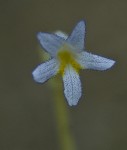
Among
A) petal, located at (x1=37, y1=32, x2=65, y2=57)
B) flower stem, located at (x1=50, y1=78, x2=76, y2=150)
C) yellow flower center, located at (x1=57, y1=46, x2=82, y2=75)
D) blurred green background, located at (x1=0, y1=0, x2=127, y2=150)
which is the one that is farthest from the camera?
blurred green background, located at (x1=0, y1=0, x2=127, y2=150)

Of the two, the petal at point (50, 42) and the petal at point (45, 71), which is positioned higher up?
the petal at point (50, 42)

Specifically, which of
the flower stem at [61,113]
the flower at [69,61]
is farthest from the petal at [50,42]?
the flower stem at [61,113]

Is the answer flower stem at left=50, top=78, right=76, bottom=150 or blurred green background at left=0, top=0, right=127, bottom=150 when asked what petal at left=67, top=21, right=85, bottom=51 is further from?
blurred green background at left=0, top=0, right=127, bottom=150

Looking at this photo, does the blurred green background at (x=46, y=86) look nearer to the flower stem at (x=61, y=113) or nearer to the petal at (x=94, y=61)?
the flower stem at (x=61, y=113)

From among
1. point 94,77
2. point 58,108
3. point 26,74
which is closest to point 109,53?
point 94,77

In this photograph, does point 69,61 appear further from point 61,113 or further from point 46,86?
point 46,86

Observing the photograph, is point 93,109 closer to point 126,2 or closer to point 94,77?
point 94,77

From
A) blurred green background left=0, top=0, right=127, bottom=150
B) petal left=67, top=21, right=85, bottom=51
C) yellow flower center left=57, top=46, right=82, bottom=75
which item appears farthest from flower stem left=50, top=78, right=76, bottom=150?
blurred green background left=0, top=0, right=127, bottom=150
